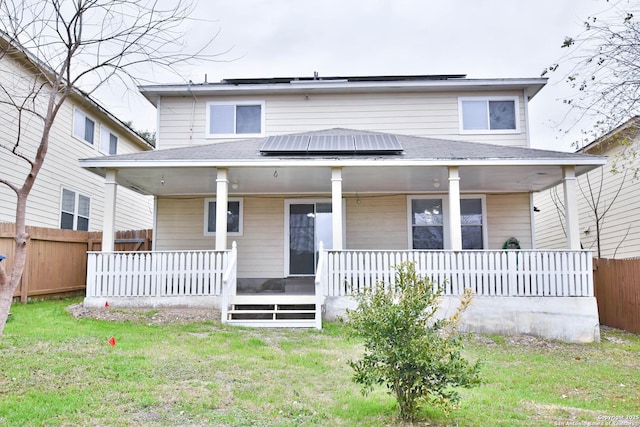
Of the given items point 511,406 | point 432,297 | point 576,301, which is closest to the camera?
point 432,297

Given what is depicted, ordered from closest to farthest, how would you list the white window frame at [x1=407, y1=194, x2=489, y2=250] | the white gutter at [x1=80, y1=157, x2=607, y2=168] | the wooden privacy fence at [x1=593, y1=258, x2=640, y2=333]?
the white gutter at [x1=80, y1=157, x2=607, y2=168] < the wooden privacy fence at [x1=593, y1=258, x2=640, y2=333] < the white window frame at [x1=407, y1=194, x2=489, y2=250]

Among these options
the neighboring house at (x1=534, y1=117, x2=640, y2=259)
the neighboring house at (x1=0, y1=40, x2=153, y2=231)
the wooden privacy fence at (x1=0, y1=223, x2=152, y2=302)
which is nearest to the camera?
the wooden privacy fence at (x1=0, y1=223, x2=152, y2=302)

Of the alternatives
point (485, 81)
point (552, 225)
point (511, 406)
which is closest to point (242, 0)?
point (511, 406)

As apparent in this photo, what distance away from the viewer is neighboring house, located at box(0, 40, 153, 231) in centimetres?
1120

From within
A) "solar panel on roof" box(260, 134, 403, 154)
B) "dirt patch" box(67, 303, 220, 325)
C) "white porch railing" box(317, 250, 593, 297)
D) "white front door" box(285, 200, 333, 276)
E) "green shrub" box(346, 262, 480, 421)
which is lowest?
"dirt patch" box(67, 303, 220, 325)

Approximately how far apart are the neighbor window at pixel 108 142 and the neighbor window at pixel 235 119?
5717 millimetres

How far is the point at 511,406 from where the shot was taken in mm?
4500

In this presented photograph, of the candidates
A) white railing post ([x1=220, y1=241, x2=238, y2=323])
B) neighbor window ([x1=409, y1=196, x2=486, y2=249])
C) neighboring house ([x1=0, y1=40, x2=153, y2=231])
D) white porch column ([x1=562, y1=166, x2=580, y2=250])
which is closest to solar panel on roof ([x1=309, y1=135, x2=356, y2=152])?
neighbor window ([x1=409, y1=196, x2=486, y2=249])

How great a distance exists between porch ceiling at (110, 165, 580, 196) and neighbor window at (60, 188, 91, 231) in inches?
145

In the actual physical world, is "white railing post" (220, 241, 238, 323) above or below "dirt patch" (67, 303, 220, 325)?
above

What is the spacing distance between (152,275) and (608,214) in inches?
493

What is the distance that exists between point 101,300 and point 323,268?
15.7 feet

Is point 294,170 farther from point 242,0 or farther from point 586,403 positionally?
point 586,403

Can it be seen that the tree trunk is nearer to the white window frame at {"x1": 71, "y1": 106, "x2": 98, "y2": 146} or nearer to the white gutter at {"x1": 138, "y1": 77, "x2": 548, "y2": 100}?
the white gutter at {"x1": 138, "y1": 77, "x2": 548, "y2": 100}
